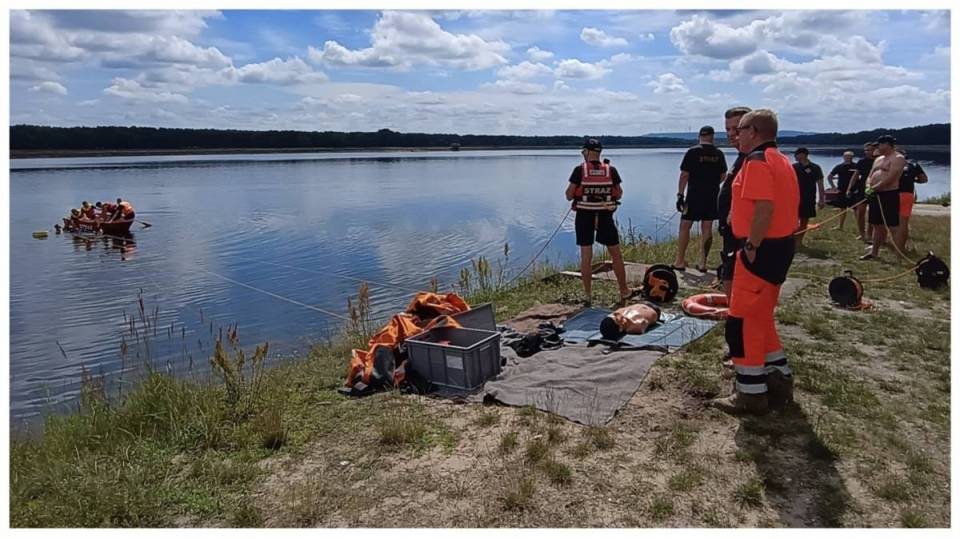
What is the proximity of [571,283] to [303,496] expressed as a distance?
5.86 meters

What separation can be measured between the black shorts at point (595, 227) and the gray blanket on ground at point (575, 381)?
160cm

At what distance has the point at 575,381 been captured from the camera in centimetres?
482

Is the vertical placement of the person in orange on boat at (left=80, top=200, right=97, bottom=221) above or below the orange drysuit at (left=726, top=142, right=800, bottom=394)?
below

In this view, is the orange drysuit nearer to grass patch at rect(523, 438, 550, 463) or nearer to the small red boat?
grass patch at rect(523, 438, 550, 463)

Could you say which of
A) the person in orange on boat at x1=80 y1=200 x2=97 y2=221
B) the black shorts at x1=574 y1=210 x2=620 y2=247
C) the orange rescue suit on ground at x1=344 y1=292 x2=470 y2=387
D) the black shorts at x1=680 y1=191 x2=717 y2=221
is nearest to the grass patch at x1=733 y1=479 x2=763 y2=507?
the orange rescue suit on ground at x1=344 y1=292 x2=470 y2=387

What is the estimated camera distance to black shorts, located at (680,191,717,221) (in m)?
8.35

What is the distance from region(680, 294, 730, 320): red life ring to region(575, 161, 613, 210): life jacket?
1.20 meters

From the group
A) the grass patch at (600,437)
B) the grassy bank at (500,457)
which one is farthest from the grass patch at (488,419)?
the grass patch at (600,437)

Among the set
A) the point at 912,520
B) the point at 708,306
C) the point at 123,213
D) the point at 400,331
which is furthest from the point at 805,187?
the point at 123,213

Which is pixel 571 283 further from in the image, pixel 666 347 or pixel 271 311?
pixel 271 311

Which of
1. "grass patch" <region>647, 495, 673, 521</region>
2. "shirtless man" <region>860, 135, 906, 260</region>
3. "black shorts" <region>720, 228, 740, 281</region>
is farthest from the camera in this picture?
"shirtless man" <region>860, 135, 906, 260</region>

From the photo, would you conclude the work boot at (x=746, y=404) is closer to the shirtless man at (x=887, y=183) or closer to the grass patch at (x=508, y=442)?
the grass patch at (x=508, y=442)

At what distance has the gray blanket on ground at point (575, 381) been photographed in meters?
4.32

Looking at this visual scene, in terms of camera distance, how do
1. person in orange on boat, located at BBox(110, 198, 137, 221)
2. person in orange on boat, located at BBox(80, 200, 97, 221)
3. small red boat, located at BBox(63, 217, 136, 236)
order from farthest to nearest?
person in orange on boat, located at BBox(80, 200, 97, 221) < person in orange on boat, located at BBox(110, 198, 137, 221) < small red boat, located at BBox(63, 217, 136, 236)
